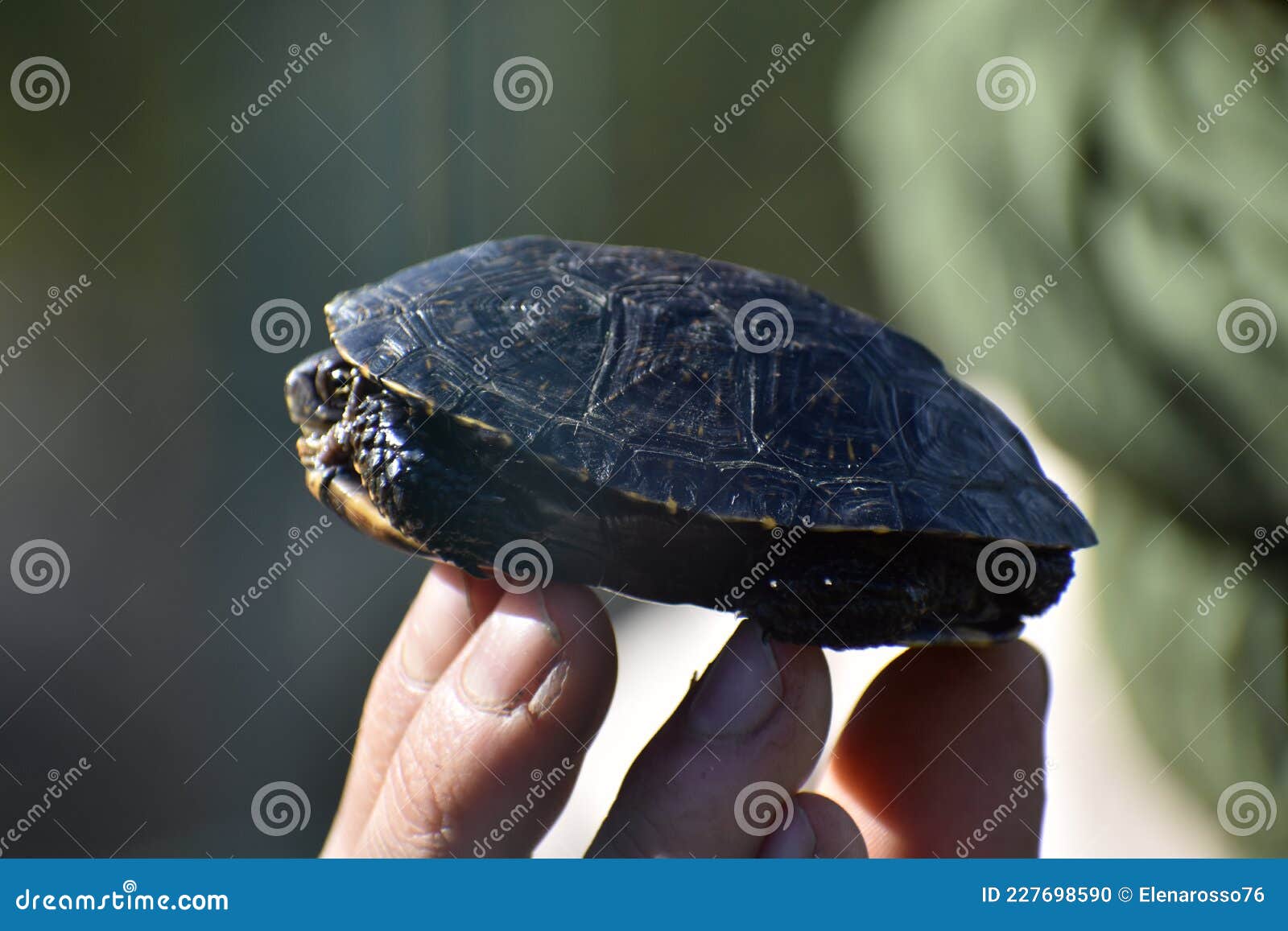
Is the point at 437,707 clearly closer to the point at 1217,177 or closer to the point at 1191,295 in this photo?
the point at 1191,295

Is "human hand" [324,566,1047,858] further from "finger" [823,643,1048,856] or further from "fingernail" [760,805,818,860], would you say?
"finger" [823,643,1048,856]

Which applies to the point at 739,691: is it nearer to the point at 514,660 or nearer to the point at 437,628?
the point at 514,660

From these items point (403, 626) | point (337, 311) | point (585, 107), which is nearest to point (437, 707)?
point (403, 626)

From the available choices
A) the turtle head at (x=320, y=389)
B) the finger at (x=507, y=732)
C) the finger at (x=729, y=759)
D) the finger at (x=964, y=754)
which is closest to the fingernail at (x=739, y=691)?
the finger at (x=729, y=759)

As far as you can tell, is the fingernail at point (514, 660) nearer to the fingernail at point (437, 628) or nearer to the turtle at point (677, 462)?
the turtle at point (677, 462)

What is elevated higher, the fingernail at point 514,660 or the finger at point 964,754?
the finger at point 964,754

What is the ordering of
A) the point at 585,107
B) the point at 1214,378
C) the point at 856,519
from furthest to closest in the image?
the point at 585,107, the point at 1214,378, the point at 856,519

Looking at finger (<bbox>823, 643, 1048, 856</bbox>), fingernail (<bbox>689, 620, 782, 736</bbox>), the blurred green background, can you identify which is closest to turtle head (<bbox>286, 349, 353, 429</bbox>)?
fingernail (<bbox>689, 620, 782, 736</bbox>)

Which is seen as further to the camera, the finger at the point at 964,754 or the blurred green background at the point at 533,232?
the blurred green background at the point at 533,232
